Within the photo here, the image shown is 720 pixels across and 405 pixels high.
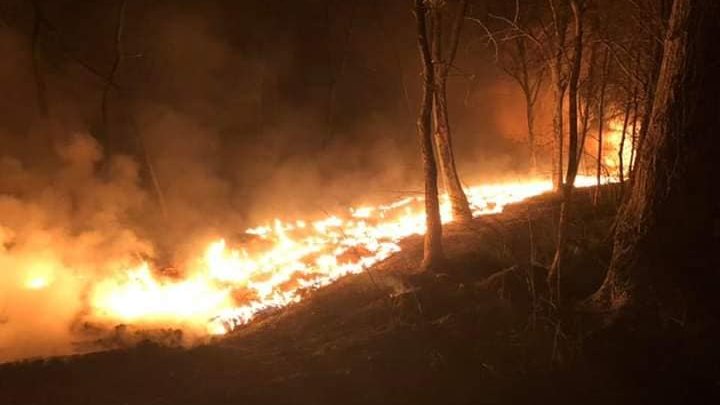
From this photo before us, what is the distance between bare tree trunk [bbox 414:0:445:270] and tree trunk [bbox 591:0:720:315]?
2.78m

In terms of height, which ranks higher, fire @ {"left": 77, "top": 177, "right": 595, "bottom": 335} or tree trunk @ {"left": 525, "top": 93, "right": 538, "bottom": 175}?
tree trunk @ {"left": 525, "top": 93, "right": 538, "bottom": 175}

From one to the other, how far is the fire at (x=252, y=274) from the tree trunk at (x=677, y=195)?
454 centimetres

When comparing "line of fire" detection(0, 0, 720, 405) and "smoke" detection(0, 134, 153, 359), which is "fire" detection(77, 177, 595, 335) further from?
"smoke" detection(0, 134, 153, 359)

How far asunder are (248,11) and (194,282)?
34.5 feet

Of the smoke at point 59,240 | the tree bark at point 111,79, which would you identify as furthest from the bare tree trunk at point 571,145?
the tree bark at point 111,79

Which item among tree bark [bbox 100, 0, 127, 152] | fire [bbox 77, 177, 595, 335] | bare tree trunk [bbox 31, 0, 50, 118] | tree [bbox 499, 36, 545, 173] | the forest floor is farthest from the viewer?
tree [bbox 499, 36, 545, 173]

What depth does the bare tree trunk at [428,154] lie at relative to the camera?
8562 mm

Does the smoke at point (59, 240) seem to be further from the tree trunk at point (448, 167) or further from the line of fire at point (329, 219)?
the tree trunk at point (448, 167)

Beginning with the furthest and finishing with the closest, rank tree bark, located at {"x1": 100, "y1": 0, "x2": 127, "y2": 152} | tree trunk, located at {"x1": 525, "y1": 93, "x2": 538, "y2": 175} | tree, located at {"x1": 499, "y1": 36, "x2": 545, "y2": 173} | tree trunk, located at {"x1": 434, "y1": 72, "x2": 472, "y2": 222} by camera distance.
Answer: tree trunk, located at {"x1": 525, "y1": 93, "x2": 538, "y2": 175} < tree, located at {"x1": 499, "y1": 36, "x2": 545, "y2": 173} < tree bark, located at {"x1": 100, "y1": 0, "x2": 127, "y2": 152} < tree trunk, located at {"x1": 434, "y1": 72, "x2": 472, "y2": 222}

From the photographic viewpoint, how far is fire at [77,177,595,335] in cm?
909

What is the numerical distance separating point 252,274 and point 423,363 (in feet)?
15.7

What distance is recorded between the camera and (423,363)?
6629 mm

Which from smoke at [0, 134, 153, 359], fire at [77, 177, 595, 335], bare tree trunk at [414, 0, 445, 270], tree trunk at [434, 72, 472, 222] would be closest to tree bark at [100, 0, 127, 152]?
smoke at [0, 134, 153, 359]

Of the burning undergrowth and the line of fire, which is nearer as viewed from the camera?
the line of fire
